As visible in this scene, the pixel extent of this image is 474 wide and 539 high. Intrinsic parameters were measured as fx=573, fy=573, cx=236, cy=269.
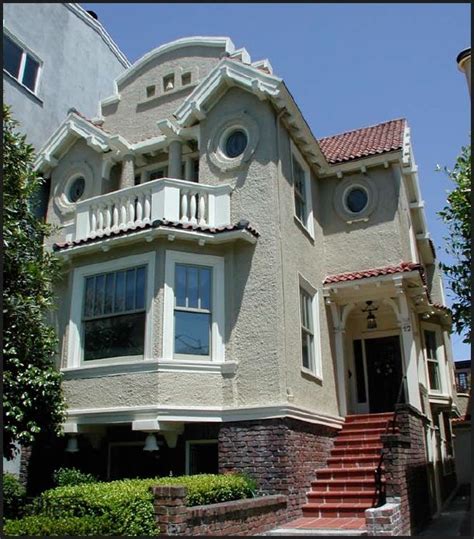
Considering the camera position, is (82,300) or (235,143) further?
(235,143)

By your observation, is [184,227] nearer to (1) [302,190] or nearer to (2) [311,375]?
(1) [302,190]

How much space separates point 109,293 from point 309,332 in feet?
15.5

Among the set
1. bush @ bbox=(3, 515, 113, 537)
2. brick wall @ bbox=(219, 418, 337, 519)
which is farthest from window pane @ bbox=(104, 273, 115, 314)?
bush @ bbox=(3, 515, 113, 537)

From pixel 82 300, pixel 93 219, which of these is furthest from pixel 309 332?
pixel 93 219

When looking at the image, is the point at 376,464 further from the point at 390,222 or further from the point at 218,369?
the point at 390,222

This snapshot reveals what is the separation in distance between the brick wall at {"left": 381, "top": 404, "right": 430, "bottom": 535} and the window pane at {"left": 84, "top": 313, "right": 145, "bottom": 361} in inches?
208

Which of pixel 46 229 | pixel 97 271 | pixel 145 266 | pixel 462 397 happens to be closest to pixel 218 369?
pixel 145 266

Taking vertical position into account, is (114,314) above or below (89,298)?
below

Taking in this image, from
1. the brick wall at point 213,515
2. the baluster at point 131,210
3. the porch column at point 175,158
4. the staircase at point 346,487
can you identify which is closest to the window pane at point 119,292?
the baluster at point 131,210

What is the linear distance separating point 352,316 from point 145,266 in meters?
7.01

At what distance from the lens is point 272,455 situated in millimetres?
10820

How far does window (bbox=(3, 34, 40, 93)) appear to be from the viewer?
1770cm

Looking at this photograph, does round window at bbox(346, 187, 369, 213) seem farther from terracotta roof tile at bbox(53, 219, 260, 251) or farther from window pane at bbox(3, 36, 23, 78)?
window pane at bbox(3, 36, 23, 78)

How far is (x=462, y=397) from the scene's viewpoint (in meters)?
30.3
